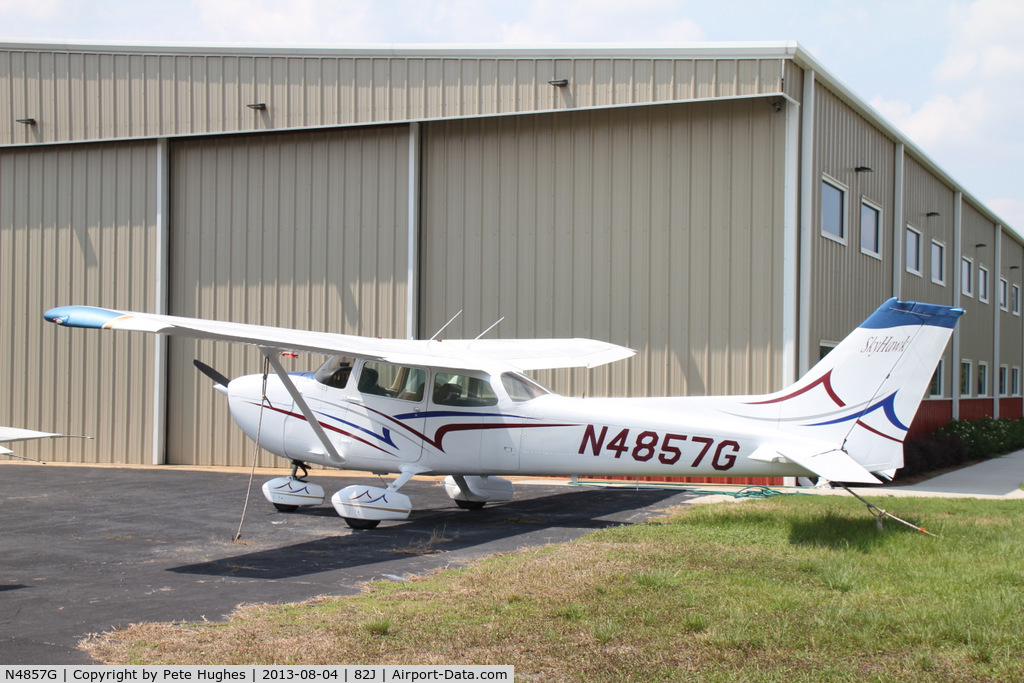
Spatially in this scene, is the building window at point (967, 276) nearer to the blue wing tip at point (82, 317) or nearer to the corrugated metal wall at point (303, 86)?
the corrugated metal wall at point (303, 86)

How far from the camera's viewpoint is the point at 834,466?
746 centimetres

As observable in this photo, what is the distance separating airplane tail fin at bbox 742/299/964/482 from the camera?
26.0 ft

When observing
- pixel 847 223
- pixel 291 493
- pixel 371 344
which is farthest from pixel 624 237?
pixel 291 493

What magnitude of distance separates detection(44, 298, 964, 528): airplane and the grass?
981 millimetres

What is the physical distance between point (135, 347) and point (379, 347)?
870 cm

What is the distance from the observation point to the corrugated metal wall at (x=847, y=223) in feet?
45.1

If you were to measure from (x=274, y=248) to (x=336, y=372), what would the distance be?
709cm

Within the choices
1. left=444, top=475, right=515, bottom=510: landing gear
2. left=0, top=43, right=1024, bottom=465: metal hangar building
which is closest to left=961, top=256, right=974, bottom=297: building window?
left=0, top=43, right=1024, bottom=465: metal hangar building

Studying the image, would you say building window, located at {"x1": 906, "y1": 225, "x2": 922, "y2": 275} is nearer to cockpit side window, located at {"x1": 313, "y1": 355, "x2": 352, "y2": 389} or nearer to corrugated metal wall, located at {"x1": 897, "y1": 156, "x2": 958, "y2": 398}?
corrugated metal wall, located at {"x1": 897, "y1": 156, "x2": 958, "y2": 398}

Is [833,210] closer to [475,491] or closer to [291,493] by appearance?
[475,491]

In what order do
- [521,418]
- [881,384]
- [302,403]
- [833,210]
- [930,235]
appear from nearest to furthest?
[881,384] < [302,403] < [521,418] < [833,210] < [930,235]

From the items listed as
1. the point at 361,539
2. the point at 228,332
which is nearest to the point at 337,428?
the point at 361,539

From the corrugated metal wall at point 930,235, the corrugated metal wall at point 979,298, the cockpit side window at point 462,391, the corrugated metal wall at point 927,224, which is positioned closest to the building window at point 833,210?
the corrugated metal wall at point 930,235

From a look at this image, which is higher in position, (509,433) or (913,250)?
(913,250)
